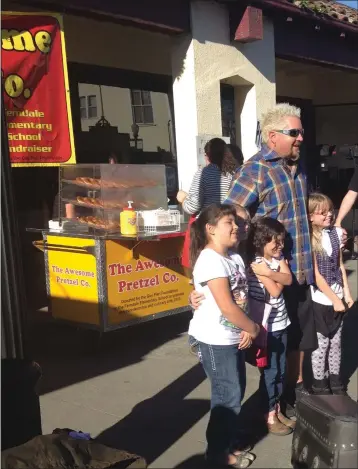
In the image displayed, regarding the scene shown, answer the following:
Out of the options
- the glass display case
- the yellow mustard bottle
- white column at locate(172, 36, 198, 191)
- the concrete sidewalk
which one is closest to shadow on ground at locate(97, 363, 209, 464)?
the concrete sidewalk

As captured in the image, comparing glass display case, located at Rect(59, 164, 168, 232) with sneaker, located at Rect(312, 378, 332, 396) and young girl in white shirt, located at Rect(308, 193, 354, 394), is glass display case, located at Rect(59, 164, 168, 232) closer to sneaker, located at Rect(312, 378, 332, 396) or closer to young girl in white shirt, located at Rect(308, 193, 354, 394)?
young girl in white shirt, located at Rect(308, 193, 354, 394)

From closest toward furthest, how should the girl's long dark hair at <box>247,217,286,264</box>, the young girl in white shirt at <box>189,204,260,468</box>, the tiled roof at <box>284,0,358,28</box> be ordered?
the young girl in white shirt at <box>189,204,260,468</box>
the girl's long dark hair at <box>247,217,286,264</box>
the tiled roof at <box>284,0,358,28</box>

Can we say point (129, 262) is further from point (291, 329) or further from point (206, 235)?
point (206, 235)

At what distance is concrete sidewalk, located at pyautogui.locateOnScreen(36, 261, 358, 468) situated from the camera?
3416mm

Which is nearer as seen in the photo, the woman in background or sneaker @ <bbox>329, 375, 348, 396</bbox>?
sneaker @ <bbox>329, 375, 348, 396</bbox>

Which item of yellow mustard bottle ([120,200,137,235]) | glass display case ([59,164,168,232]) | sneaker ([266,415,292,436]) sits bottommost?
sneaker ([266,415,292,436])

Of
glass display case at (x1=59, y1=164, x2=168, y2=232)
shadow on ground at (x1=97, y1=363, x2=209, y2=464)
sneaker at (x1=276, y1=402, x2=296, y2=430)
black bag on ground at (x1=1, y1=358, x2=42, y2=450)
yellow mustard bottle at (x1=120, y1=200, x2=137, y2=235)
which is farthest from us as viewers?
glass display case at (x1=59, y1=164, x2=168, y2=232)

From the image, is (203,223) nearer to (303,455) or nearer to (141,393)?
(303,455)

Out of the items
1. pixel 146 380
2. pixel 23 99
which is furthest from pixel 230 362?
pixel 23 99

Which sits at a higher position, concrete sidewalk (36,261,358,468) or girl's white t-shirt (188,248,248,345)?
girl's white t-shirt (188,248,248,345)

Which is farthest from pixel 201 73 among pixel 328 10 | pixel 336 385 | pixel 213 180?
pixel 336 385

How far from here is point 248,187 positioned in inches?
130

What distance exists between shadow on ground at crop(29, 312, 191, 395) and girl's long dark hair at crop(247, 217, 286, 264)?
203cm

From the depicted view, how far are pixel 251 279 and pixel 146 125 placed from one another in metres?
4.85
